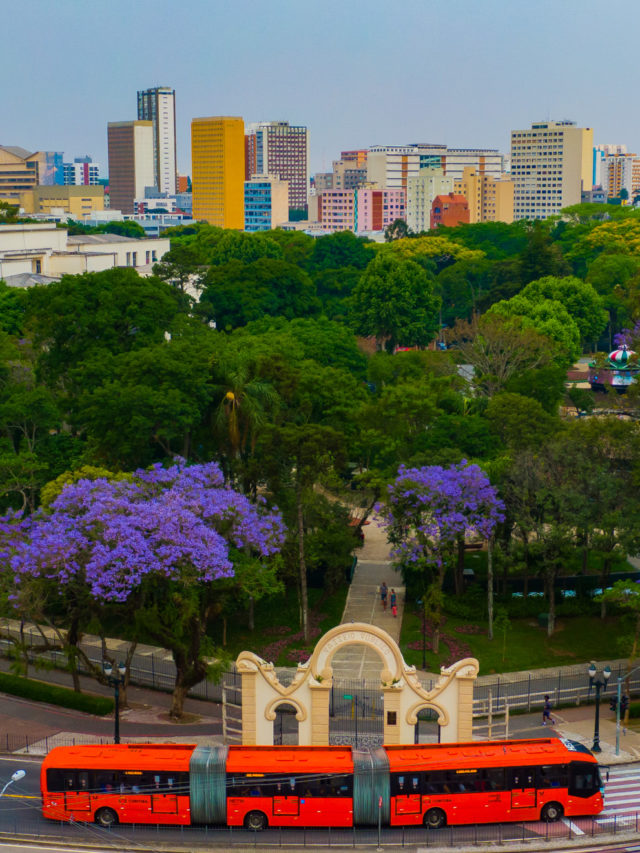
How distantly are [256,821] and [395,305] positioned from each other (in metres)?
78.2

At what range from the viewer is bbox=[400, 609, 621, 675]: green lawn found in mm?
51156

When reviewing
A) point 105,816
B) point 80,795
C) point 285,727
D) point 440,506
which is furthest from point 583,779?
point 440,506

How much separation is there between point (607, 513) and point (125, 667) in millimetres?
20712

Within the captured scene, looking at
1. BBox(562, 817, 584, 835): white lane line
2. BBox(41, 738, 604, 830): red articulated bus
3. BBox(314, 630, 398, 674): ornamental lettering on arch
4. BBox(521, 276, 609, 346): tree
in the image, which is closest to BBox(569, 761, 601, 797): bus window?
BBox(41, 738, 604, 830): red articulated bus

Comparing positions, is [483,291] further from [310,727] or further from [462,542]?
[310,727]

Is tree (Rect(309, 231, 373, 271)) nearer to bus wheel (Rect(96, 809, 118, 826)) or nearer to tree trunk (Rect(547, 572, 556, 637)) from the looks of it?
tree trunk (Rect(547, 572, 556, 637))

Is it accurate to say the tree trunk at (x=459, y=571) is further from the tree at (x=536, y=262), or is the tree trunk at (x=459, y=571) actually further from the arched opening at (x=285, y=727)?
the tree at (x=536, y=262)

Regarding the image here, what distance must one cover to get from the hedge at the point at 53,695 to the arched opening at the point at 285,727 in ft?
20.6

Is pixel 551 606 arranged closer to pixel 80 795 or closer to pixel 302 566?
pixel 302 566

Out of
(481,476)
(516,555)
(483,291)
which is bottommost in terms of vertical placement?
(516,555)

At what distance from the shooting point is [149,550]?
4344cm

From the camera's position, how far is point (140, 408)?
56938mm

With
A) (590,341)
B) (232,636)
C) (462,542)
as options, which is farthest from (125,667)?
(590,341)

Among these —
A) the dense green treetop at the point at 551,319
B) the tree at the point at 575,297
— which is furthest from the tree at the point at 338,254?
the dense green treetop at the point at 551,319
